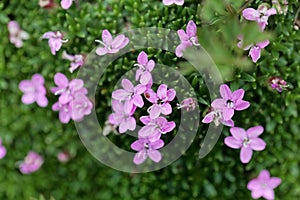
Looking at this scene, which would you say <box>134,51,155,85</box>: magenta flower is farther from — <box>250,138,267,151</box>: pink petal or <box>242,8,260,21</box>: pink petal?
<box>250,138,267,151</box>: pink petal

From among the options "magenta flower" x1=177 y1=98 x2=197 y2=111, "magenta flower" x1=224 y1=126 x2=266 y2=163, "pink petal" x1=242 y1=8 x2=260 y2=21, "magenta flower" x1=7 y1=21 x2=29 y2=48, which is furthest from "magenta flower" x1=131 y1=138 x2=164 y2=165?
"magenta flower" x1=7 y1=21 x2=29 y2=48

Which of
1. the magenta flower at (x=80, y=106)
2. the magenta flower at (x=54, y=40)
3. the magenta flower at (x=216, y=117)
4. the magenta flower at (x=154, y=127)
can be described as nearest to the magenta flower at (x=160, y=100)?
the magenta flower at (x=154, y=127)

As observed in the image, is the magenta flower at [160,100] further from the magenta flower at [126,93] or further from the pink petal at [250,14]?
the pink petal at [250,14]

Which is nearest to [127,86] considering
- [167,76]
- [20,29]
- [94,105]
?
[167,76]

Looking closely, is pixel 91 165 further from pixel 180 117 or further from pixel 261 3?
pixel 261 3

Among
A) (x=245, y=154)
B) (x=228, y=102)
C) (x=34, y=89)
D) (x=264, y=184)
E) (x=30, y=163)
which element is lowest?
(x=30, y=163)

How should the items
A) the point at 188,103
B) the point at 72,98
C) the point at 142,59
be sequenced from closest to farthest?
the point at 142,59 < the point at 188,103 < the point at 72,98

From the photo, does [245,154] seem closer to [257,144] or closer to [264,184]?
[257,144]

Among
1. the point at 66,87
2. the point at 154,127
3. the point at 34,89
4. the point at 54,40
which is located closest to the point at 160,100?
the point at 154,127
